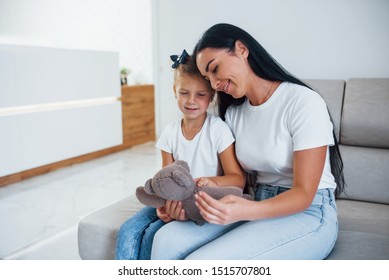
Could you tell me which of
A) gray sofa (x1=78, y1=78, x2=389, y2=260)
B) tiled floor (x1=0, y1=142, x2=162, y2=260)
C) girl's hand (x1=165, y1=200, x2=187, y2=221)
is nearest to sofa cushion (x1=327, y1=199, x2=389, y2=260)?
gray sofa (x1=78, y1=78, x2=389, y2=260)

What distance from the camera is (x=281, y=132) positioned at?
104 cm

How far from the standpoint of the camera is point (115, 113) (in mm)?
3773

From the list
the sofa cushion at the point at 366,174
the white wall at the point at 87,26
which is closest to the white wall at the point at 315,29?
the sofa cushion at the point at 366,174

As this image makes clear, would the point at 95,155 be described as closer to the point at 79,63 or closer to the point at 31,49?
the point at 79,63

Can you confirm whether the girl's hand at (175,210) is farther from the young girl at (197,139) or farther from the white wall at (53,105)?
the white wall at (53,105)

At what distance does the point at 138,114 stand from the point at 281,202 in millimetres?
3370

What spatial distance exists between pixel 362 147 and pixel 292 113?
1.81ft

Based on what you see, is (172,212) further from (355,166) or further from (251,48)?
(355,166)

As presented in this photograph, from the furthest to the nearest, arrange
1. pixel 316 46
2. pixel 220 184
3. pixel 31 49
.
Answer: pixel 31 49
pixel 316 46
pixel 220 184

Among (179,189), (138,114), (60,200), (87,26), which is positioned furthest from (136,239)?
(138,114)

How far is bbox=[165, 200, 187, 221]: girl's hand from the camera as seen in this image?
1014 mm

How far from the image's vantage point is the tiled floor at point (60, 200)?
70.1 inches

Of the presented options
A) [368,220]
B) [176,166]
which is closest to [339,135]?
[368,220]

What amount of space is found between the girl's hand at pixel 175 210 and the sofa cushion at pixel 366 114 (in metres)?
0.75
